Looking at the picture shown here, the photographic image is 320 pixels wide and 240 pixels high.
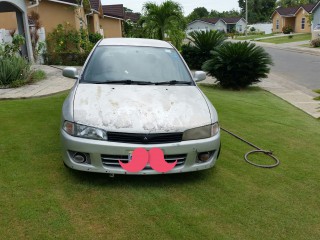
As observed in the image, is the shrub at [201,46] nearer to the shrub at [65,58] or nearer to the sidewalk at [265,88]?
the sidewalk at [265,88]

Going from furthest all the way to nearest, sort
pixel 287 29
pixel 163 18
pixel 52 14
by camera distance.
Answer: pixel 287 29, pixel 163 18, pixel 52 14

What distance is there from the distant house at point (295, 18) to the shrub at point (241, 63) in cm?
4866

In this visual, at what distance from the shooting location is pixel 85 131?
3.57 metres

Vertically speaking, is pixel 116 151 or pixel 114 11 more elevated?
pixel 114 11

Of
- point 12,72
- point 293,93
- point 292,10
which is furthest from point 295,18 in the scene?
point 12,72

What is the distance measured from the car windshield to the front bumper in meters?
1.20

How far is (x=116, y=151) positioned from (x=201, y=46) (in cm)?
1314

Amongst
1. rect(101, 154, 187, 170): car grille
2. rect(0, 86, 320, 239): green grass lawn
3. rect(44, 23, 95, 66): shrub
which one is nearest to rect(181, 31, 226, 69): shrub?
rect(44, 23, 95, 66): shrub

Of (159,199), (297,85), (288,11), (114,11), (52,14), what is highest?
(288,11)

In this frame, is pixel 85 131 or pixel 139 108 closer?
pixel 85 131

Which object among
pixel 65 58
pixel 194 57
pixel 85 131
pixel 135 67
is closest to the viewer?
pixel 85 131

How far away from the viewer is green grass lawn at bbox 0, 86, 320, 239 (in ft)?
9.93

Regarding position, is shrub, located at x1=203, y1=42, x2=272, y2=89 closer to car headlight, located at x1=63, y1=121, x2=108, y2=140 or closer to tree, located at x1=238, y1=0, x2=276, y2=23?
car headlight, located at x1=63, y1=121, x2=108, y2=140

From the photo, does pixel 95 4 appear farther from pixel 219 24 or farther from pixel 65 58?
pixel 219 24
